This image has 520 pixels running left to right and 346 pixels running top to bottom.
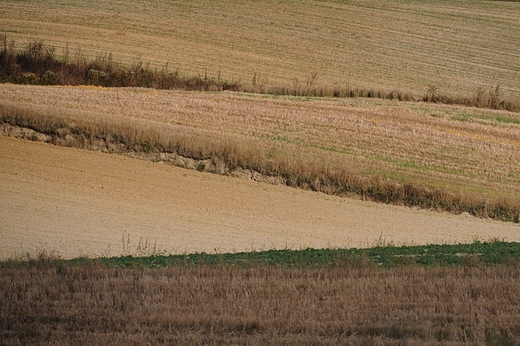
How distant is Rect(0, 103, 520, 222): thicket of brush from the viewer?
20.1 metres

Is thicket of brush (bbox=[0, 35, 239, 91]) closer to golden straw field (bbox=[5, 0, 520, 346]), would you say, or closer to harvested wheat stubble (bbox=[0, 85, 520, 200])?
golden straw field (bbox=[5, 0, 520, 346])

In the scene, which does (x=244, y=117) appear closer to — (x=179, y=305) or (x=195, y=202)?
(x=195, y=202)

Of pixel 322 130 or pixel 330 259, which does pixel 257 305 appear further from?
pixel 322 130

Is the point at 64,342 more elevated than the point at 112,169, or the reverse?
the point at 64,342

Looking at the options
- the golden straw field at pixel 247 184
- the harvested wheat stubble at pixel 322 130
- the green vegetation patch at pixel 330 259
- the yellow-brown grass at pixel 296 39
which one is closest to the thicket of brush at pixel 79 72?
the golden straw field at pixel 247 184

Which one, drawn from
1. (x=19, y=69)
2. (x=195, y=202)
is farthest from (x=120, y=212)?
(x=19, y=69)

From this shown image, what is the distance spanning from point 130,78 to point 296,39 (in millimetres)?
14953

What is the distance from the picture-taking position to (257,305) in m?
9.94

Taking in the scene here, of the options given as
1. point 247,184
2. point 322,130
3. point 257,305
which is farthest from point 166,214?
point 322,130

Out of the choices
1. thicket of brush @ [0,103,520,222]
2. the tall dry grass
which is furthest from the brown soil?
the tall dry grass

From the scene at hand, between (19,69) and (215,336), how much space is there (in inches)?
1019

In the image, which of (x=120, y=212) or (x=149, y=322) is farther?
(x=120, y=212)

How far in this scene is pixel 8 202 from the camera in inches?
663

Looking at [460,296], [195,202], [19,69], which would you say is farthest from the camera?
[19,69]
